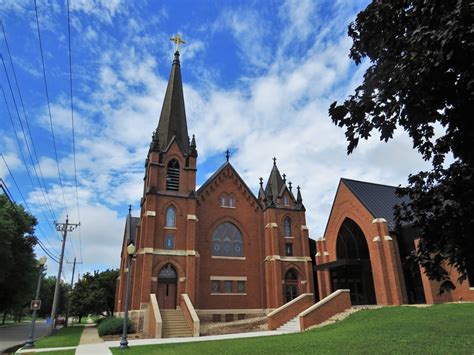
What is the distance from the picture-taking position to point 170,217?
31547 mm

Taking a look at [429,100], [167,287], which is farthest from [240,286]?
[429,100]

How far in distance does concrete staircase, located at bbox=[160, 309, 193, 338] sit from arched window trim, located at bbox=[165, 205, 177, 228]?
705 centimetres

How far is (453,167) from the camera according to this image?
20.1ft

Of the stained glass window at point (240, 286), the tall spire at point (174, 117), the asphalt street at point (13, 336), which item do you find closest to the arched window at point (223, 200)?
the tall spire at point (174, 117)

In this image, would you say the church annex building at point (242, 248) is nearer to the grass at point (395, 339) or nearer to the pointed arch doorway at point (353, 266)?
the pointed arch doorway at point (353, 266)

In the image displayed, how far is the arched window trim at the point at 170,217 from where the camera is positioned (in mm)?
31266

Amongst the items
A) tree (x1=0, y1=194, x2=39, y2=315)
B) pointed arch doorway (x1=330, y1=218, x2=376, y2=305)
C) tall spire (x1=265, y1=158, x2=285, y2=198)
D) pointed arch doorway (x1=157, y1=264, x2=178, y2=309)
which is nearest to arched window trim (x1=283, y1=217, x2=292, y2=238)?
tall spire (x1=265, y1=158, x2=285, y2=198)

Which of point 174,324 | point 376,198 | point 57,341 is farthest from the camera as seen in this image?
point 376,198

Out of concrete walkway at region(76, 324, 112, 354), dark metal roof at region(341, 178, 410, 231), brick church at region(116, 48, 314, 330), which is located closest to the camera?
concrete walkway at region(76, 324, 112, 354)

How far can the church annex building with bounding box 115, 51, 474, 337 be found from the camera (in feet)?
90.8

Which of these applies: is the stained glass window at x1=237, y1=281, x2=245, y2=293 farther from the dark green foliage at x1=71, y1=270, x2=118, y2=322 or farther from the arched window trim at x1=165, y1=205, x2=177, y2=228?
the dark green foliage at x1=71, y1=270, x2=118, y2=322

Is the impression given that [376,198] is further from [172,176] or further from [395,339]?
[395,339]

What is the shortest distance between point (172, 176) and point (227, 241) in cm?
795

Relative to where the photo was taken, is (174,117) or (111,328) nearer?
(111,328)
